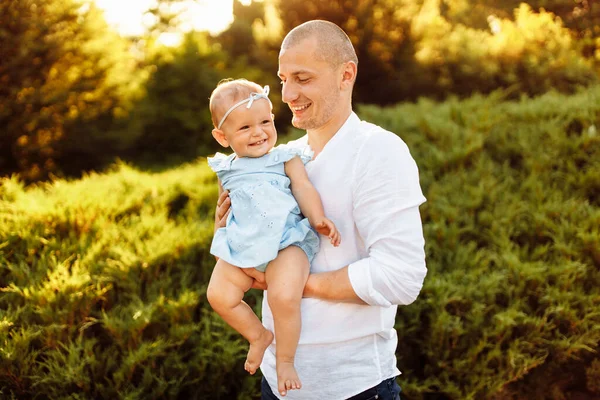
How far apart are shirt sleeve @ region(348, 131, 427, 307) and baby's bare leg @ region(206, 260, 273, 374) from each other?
0.45m

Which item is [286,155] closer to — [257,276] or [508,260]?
[257,276]

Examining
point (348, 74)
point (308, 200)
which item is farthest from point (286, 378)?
point (348, 74)

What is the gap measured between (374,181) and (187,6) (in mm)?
34377

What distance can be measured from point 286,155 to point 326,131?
0.18m

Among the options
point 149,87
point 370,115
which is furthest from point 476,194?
point 149,87

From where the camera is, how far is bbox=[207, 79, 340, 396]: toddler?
1881mm

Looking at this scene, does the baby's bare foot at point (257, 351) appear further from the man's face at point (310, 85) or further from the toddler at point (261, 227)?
the man's face at point (310, 85)

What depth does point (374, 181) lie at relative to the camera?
5.78 ft

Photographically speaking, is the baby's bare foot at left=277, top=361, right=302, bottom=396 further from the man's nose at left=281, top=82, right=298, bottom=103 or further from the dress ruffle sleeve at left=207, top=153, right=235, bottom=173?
the man's nose at left=281, top=82, right=298, bottom=103

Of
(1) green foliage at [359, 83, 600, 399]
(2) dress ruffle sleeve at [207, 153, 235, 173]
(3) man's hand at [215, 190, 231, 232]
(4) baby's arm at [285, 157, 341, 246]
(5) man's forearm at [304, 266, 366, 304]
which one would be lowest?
(1) green foliage at [359, 83, 600, 399]

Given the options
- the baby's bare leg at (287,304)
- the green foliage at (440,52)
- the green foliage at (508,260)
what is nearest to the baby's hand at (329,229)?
the baby's bare leg at (287,304)

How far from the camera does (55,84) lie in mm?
10898

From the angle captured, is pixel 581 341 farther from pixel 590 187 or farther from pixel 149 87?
pixel 149 87

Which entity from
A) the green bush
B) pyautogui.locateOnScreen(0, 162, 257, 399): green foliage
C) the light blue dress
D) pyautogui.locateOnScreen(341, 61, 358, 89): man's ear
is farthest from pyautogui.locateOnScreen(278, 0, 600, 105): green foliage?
the light blue dress
